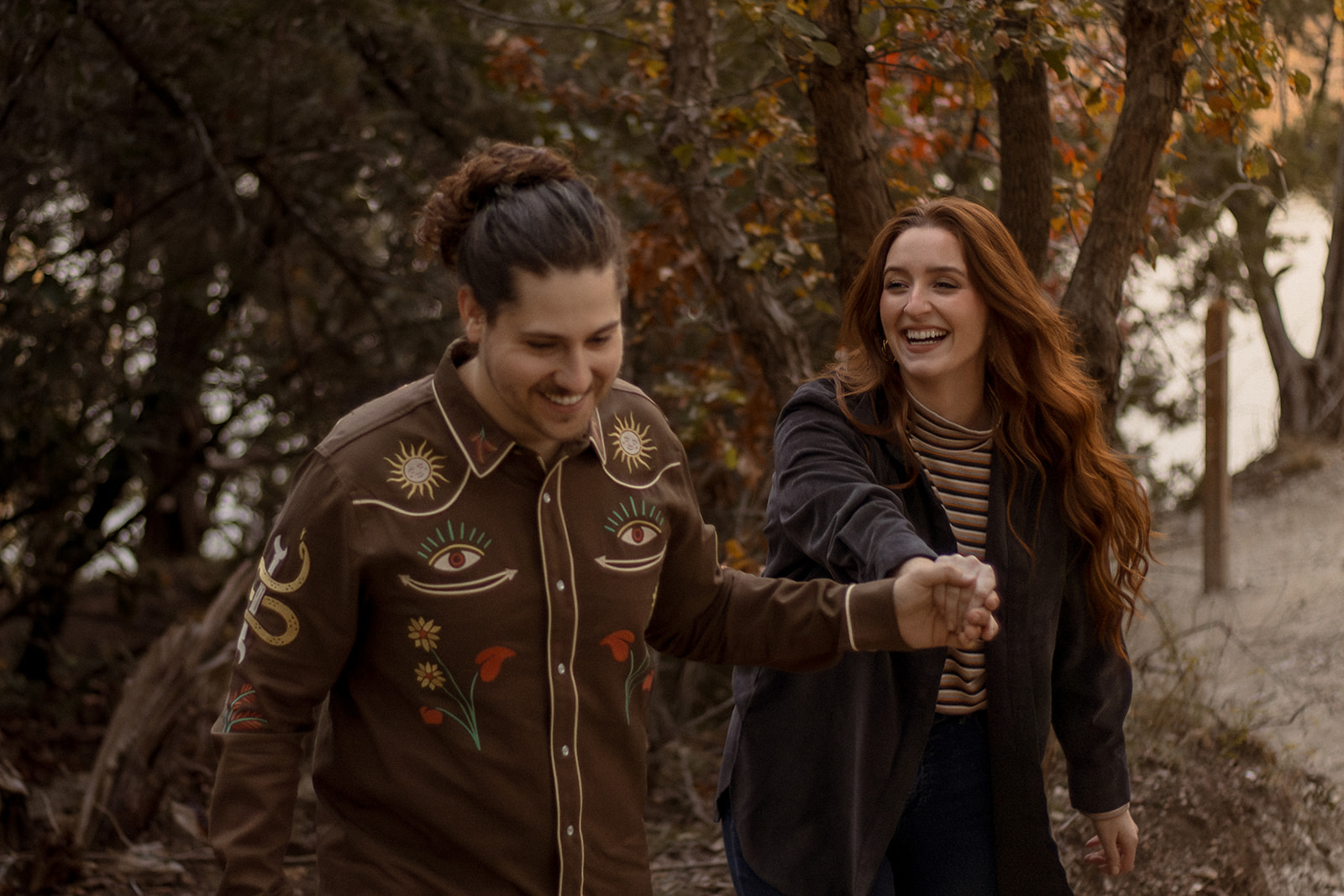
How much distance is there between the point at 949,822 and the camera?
233cm

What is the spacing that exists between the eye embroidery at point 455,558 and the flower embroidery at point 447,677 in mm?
54

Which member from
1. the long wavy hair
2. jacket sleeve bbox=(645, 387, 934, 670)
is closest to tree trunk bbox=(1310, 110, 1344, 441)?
the long wavy hair

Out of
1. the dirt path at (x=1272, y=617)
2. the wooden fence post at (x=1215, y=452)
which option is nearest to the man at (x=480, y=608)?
the dirt path at (x=1272, y=617)

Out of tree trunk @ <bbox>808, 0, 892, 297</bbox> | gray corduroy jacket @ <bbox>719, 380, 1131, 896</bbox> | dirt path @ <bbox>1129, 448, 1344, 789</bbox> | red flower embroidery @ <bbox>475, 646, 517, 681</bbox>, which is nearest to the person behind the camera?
red flower embroidery @ <bbox>475, 646, 517, 681</bbox>

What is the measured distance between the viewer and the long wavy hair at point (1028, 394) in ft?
7.73

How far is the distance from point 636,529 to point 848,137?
5.47 ft

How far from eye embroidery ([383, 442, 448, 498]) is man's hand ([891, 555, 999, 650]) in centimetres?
73

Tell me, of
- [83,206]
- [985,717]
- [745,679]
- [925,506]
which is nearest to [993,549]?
[925,506]

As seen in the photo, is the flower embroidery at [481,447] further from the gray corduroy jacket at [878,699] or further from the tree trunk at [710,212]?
the tree trunk at [710,212]

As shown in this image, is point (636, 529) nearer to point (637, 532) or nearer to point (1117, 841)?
point (637, 532)

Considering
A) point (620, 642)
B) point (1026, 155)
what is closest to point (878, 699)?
point (620, 642)

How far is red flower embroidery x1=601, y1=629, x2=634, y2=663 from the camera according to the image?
75.7 inches

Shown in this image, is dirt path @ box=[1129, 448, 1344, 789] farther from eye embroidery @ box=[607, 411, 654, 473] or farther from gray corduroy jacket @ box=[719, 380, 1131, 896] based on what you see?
eye embroidery @ box=[607, 411, 654, 473]

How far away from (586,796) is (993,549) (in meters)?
0.89
